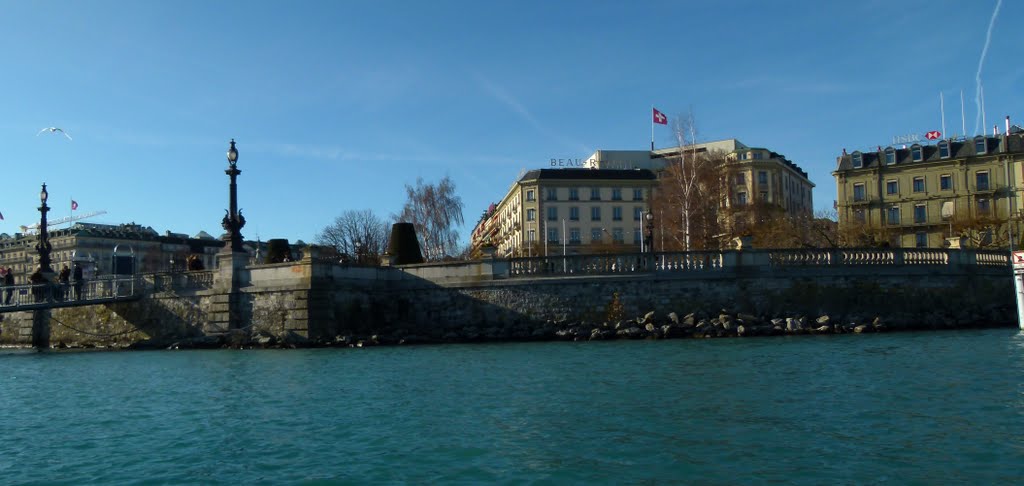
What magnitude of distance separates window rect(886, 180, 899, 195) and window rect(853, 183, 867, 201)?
1.91 m

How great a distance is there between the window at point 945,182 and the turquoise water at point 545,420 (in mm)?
51277

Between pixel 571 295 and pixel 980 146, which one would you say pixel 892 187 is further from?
pixel 571 295

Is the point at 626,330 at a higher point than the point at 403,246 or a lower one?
lower

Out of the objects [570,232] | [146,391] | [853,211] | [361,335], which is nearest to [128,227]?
[570,232]

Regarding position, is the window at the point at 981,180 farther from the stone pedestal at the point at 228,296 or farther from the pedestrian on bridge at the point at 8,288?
the pedestrian on bridge at the point at 8,288

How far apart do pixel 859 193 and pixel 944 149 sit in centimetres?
737

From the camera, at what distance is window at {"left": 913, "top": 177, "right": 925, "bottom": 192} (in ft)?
232

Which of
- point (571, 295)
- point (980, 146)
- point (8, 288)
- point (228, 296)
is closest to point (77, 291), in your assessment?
point (8, 288)

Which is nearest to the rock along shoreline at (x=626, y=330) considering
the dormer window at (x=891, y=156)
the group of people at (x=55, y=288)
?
the group of people at (x=55, y=288)

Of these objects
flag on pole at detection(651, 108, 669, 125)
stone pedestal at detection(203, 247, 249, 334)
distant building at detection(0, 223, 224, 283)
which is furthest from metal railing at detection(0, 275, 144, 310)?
distant building at detection(0, 223, 224, 283)

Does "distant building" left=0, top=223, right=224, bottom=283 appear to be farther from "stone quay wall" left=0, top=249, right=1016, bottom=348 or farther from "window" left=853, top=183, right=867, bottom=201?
"stone quay wall" left=0, top=249, right=1016, bottom=348

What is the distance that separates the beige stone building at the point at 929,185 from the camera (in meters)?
66.5

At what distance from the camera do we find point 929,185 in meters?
70.1

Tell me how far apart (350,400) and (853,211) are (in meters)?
65.4
